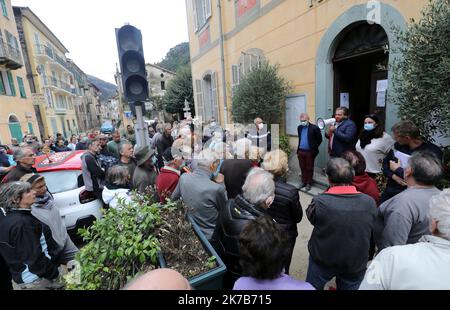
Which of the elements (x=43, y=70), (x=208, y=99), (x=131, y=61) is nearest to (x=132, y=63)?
(x=131, y=61)

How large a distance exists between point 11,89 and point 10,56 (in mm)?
2111

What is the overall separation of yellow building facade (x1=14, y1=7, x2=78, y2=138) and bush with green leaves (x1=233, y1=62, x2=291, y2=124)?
17925 mm

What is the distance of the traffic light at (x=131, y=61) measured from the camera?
3.57 m

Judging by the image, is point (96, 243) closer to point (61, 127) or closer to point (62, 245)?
point (62, 245)

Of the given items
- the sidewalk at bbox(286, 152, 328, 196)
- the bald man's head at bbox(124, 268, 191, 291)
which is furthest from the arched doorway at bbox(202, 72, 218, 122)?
the bald man's head at bbox(124, 268, 191, 291)

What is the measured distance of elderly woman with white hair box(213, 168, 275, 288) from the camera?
6.13 ft

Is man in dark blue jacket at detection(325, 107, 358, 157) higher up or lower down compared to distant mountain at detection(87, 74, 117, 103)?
lower down

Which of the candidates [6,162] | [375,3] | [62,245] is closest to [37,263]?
[62,245]

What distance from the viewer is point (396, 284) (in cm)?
115

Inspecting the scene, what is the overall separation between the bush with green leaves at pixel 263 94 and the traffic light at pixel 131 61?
3.57 metres

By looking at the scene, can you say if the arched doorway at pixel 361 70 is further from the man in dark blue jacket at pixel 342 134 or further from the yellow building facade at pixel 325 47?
the man in dark blue jacket at pixel 342 134

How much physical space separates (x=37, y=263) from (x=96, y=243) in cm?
76

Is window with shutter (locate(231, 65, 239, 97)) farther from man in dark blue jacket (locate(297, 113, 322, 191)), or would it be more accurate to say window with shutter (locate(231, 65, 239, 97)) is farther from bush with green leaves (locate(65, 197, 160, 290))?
bush with green leaves (locate(65, 197, 160, 290))

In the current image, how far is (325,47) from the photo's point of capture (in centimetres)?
553
